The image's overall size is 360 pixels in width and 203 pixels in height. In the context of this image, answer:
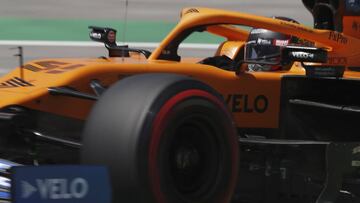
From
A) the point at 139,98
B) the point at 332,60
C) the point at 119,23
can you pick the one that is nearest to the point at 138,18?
the point at 119,23

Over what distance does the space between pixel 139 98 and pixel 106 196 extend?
1.69ft

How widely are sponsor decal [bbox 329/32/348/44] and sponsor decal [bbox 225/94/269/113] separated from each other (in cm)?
98

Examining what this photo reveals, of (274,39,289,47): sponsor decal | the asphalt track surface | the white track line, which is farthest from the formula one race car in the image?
the asphalt track surface

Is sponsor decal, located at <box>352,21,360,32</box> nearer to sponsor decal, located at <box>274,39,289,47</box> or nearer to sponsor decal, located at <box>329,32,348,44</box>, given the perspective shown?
A: sponsor decal, located at <box>329,32,348,44</box>

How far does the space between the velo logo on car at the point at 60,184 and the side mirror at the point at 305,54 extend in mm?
1917

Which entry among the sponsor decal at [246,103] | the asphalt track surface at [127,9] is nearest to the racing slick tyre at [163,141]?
the sponsor decal at [246,103]

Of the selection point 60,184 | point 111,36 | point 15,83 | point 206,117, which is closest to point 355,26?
point 111,36

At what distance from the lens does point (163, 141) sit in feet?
11.3

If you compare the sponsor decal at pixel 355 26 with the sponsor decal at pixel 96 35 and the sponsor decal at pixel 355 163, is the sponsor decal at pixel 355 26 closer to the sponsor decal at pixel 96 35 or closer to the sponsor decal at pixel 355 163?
the sponsor decal at pixel 355 163

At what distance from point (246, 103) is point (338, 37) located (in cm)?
122

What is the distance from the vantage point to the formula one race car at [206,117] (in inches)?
133

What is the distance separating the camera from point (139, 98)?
11.2 feet

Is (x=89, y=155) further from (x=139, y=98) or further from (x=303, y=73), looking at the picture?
(x=303, y=73)

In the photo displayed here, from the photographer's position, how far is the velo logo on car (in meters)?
3.02
